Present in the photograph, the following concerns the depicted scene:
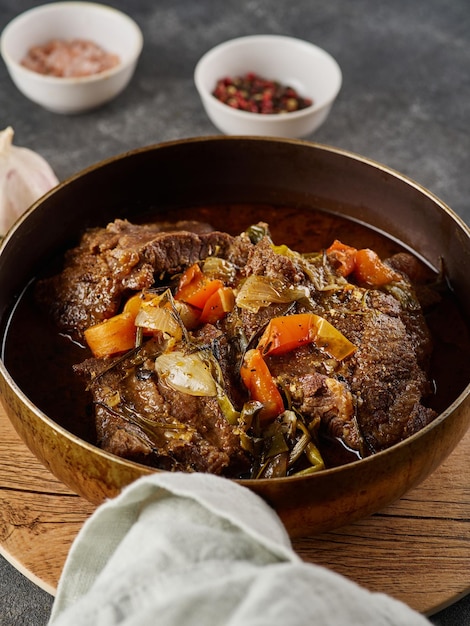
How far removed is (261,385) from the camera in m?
3.09

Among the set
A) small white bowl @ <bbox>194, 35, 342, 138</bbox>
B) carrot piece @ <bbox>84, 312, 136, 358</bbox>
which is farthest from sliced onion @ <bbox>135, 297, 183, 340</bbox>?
small white bowl @ <bbox>194, 35, 342, 138</bbox>

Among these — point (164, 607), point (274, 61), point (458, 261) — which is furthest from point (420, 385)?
point (274, 61)

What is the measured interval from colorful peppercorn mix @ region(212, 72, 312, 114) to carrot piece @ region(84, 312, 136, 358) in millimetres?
2386

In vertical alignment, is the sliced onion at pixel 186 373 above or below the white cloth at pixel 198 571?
below

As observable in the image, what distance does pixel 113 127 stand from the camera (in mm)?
5648

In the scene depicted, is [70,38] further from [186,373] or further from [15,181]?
[186,373]

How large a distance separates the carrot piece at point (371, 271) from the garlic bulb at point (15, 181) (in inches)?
71.0

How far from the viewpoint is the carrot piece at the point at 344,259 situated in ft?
11.8

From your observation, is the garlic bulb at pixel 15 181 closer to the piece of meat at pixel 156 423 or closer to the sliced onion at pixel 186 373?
the piece of meat at pixel 156 423

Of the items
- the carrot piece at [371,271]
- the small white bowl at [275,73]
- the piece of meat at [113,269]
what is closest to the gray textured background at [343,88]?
the small white bowl at [275,73]

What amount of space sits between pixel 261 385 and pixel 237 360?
0.19 metres

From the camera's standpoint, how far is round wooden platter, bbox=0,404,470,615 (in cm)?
294

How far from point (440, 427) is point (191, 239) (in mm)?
1382

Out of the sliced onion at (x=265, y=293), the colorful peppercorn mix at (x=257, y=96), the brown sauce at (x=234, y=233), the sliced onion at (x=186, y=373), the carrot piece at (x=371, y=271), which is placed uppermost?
the sliced onion at (x=265, y=293)
